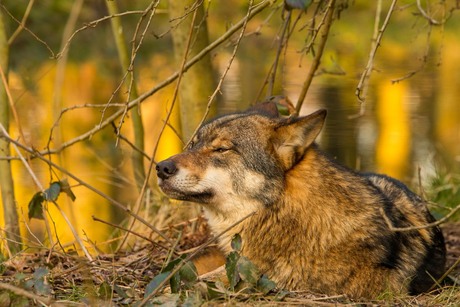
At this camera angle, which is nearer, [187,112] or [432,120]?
[187,112]

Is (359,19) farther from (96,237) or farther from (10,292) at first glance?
(10,292)

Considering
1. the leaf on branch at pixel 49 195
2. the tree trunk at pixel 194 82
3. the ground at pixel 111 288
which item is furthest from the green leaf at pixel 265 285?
the tree trunk at pixel 194 82

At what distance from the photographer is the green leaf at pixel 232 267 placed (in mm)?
4680

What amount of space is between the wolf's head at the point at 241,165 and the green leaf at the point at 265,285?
53 centimetres

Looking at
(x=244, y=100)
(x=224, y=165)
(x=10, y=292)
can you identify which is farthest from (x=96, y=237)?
(x=244, y=100)

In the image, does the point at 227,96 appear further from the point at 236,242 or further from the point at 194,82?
the point at 236,242

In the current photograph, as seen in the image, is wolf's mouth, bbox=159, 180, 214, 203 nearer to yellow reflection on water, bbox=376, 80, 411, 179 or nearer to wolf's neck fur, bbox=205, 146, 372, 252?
wolf's neck fur, bbox=205, 146, 372, 252

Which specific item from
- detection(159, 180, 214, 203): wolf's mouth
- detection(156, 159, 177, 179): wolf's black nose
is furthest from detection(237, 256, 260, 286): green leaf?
detection(156, 159, 177, 179): wolf's black nose

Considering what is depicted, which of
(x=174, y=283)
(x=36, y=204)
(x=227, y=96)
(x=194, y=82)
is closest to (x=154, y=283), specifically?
(x=174, y=283)

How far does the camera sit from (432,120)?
15039 millimetres

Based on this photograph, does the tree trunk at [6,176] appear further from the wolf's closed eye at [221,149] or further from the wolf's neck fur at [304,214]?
the wolf's neck fur at [304,214]

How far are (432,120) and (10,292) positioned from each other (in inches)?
467

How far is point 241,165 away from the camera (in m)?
5.13

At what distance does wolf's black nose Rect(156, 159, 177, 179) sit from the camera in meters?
4.96
